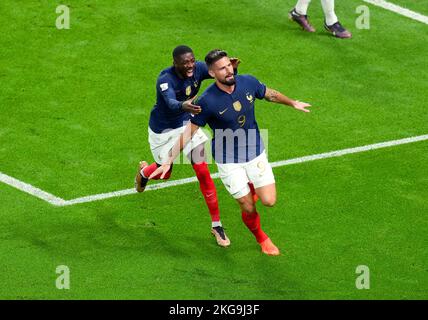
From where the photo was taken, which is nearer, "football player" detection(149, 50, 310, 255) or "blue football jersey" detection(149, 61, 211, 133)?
"football player" detection(149, 50, 310, 255)

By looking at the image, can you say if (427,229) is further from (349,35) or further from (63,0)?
(63,0)

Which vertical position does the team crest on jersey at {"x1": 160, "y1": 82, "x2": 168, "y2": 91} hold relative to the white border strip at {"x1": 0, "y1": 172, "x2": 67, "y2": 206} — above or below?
above

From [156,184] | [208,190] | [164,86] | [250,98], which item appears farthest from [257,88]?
[156,184]

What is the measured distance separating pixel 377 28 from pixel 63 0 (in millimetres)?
5731

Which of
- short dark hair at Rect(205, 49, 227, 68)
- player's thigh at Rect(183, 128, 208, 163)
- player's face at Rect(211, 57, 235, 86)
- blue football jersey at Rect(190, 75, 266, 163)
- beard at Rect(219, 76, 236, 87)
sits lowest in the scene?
player's thigh at Rect(183, 128, 208, 163)

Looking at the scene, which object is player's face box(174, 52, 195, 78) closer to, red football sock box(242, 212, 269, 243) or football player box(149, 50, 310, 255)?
football player box(149, 50, 310, 255)

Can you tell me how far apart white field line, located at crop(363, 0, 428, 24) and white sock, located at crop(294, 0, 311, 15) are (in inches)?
74.5

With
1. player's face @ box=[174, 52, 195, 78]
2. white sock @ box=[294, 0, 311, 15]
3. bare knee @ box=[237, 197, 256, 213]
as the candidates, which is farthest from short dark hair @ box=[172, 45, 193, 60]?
white sock @ box=[294, 0, 311, 15]

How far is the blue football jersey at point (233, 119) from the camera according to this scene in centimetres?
1404

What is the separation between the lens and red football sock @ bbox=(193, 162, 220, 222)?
15078 millimetres

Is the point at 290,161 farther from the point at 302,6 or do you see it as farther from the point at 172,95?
the point at 302,6

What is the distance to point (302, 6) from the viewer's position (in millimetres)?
21266

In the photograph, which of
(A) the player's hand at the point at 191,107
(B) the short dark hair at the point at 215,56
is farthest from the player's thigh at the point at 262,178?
(B) the short dark hair at the point at 215,56

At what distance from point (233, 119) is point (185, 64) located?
1.13 meters
